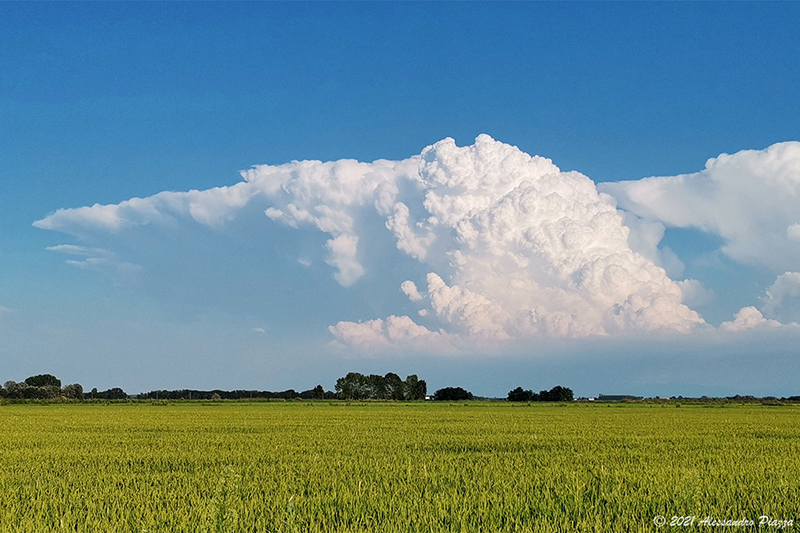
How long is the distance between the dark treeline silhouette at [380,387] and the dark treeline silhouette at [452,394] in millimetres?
15443

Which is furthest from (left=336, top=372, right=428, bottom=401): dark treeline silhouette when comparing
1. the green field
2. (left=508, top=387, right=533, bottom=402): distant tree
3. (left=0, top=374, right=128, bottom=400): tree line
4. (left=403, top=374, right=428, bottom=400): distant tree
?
the green field

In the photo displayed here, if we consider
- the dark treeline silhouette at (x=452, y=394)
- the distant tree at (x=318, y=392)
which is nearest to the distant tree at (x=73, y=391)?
the distant tree at (x=318, y=392)

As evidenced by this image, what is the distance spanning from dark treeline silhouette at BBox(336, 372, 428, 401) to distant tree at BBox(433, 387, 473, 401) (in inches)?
609

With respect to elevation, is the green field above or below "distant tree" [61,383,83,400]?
above

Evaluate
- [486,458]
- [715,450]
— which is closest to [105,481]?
[486,458]

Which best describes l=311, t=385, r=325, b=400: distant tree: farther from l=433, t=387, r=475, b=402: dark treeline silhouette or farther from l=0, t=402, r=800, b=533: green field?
l=0, t=402, r=800, b=533: green field

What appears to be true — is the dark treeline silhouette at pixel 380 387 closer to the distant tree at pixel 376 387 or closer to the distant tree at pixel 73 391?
the distant tree at pixel 376 387

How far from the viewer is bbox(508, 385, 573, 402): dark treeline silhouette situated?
148 m

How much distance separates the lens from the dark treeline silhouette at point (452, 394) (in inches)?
6294

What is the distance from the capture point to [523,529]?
5.72 meters

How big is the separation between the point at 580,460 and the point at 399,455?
344 centimetres

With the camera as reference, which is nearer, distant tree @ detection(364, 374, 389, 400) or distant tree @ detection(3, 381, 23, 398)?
distant tree @ detection(3, 381, 23, 398)

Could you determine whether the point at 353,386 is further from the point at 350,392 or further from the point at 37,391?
the point at 37,391

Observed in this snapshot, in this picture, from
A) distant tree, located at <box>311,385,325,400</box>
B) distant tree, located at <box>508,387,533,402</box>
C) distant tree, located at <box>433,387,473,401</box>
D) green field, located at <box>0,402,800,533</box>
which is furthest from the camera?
distant tree, located at <box>311,385,325,400</box>
